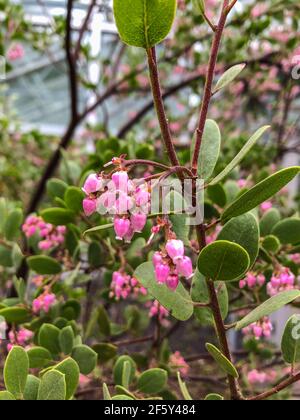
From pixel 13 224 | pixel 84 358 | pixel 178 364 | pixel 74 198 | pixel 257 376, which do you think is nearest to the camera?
pixel 84 358

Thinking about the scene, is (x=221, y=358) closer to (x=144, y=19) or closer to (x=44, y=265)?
(x=144, y=19)

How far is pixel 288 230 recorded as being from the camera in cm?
89

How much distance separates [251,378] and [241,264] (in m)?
1.13

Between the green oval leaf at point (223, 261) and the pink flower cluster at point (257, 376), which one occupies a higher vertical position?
the green oval leaf at point (223, 261)

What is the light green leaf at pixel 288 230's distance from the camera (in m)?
0.89

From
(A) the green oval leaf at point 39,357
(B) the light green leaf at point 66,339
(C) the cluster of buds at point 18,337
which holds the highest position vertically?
(B) the light green leaf at point 66,339

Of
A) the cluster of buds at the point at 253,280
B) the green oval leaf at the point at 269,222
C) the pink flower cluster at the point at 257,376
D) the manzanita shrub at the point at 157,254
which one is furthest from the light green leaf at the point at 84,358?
the pink flower cluster at the point at 257,376

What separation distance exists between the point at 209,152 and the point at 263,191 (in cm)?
12

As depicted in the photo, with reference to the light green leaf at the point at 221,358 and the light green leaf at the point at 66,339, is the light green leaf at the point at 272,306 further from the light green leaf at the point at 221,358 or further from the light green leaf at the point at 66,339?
the light green leaf at the point at 66,339

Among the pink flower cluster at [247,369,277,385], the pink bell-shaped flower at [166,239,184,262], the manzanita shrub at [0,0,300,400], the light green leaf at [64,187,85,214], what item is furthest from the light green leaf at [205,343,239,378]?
the pink flower cluster at [247,369,277,385]

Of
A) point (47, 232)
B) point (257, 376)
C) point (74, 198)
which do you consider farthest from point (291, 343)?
point (257, 376)

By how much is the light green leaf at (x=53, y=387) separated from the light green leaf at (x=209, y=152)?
0.95ft
